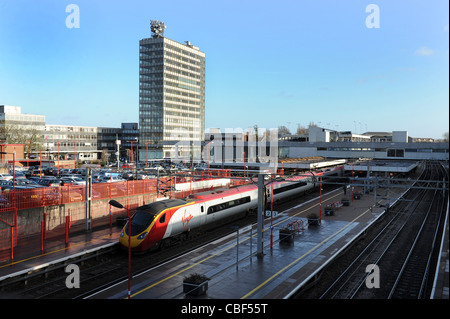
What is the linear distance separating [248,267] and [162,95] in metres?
103

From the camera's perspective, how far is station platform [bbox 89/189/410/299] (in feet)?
47.3

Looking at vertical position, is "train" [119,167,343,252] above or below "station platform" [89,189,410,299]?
above

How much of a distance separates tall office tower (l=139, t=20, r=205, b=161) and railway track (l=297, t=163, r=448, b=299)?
8824 cm

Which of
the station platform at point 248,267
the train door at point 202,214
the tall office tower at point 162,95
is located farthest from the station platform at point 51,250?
the tall office tower at point 162,95

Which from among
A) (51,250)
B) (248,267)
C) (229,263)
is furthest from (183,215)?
(51,250)

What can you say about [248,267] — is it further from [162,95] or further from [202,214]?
[162,95]

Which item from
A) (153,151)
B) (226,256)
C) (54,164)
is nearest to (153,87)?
(153,151)

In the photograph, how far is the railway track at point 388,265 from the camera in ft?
51.7

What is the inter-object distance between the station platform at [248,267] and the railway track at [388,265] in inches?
30.5

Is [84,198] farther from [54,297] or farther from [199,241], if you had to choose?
[54,297]

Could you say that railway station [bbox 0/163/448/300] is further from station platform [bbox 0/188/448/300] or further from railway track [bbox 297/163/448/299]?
railway track [bbox 297/163/448/299]

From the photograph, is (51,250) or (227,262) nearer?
(227,262)

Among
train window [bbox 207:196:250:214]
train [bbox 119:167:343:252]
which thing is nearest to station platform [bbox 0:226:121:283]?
train [bbox 119:167:343:252]

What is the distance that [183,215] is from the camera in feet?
71.2
